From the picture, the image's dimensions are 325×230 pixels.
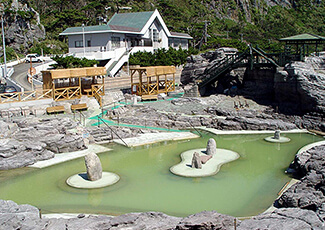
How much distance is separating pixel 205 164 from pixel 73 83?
2085 cm

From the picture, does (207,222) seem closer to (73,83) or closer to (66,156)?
(66,156)

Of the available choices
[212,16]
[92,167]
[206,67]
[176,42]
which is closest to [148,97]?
[206,67]

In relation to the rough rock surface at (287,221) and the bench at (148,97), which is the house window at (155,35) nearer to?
the bench at (148,97)

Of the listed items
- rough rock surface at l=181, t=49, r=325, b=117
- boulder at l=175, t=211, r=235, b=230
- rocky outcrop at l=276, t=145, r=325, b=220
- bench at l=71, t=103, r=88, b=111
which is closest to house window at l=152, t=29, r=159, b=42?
rough rock surface at l=181, t=49, r=325, b=117

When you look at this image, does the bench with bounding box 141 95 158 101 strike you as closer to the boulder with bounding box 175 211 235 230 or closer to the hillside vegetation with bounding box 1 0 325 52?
the boulder with bounding box 175 211 235 230

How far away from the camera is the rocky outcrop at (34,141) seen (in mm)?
21781

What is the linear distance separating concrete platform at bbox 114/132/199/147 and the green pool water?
1.46 m

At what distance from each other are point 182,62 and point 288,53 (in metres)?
22.7

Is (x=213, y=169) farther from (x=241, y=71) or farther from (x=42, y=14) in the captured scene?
(x=42, y=14)

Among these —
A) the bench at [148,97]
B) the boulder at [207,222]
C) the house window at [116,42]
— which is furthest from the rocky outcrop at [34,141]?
the house window at [116,42]

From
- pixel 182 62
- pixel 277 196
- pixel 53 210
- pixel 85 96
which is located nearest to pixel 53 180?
pixel 53 210

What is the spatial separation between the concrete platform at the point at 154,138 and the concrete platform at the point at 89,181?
246 inches

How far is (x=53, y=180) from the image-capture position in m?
19.6

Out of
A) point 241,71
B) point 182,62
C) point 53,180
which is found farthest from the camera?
point 182,62
